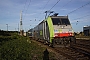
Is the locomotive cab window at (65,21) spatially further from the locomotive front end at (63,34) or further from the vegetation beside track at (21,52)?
the vegetation beside track at (21,52)

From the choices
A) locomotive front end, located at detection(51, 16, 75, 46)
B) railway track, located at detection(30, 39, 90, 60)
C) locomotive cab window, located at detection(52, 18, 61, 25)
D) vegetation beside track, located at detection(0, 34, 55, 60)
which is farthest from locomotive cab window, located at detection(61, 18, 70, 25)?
vegetation beside track, located at detection(0, 34, 55, 60)

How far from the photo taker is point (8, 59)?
29.6 feet

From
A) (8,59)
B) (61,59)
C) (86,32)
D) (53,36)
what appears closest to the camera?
(8,59)

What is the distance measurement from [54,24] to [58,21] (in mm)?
694

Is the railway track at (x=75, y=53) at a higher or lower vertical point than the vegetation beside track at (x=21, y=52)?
lower

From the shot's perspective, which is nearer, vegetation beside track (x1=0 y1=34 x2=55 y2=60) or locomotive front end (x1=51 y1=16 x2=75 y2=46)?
vegetation beside track (x1=0 y1=34 x2=55 y2=60)

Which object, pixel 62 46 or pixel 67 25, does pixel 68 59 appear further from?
pixel 67 25

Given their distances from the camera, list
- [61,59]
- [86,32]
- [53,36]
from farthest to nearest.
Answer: [86,32], [53,36], [61,59]

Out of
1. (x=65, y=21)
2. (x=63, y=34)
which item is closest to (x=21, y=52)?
(x=63, y=34)

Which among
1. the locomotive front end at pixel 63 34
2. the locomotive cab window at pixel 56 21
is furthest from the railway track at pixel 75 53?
the locomotive cab window at pixel 56 21

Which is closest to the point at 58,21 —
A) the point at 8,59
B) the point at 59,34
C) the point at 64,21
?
the point at 64,21

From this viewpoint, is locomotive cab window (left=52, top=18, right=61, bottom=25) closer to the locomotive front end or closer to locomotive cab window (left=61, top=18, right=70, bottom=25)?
the locomotive front end

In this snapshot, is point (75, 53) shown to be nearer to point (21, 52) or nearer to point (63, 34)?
point (63, 34)

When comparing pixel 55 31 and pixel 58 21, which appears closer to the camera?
pixel 55 31
